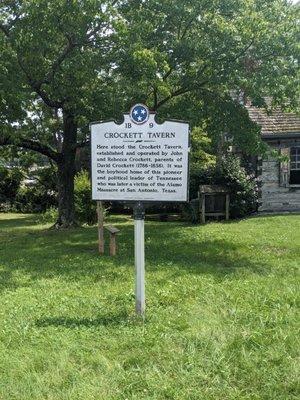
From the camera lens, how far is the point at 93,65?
40.5ft

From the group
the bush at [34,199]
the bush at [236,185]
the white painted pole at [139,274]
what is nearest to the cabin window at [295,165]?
the bush at [236,185]

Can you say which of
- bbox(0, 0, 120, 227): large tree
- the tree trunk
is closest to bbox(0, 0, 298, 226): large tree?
bbox(0, 0, 120, 227): large tree

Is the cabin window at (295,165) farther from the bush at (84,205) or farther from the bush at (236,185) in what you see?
the bush at (84,205)

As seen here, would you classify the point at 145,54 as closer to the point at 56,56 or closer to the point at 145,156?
the point at 56,56

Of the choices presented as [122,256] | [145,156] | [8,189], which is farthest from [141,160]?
[8,189]

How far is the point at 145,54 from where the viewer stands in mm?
10758

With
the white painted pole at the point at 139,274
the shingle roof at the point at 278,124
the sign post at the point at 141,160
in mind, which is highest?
the shingle roof at the point at 278,124

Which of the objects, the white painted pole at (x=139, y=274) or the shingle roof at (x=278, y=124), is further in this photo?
the shingle roof at (x=278, y=124)

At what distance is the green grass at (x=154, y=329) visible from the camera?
392 cm

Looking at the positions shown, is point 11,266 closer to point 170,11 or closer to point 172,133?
point 172,133

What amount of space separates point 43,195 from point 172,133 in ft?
71.4

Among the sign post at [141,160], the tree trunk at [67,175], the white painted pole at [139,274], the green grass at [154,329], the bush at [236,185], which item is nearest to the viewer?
the green grass at [154,329]

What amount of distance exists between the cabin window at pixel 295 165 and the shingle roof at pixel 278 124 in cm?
82

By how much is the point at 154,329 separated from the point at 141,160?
1831 mm
